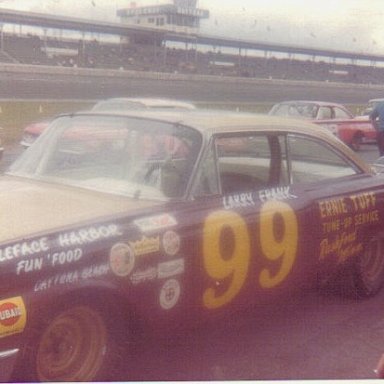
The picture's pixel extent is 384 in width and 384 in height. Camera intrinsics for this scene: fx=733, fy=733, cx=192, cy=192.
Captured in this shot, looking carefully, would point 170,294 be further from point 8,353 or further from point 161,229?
point 8,353

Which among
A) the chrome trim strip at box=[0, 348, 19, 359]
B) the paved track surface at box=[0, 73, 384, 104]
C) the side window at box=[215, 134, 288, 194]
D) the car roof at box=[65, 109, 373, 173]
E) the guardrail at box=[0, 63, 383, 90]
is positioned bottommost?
the paved track surface at box=[0, 73, 384, 104]

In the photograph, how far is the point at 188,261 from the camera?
340 centimetres

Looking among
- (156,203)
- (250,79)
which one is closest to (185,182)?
(156,203)

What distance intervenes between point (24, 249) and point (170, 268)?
0.76 metres

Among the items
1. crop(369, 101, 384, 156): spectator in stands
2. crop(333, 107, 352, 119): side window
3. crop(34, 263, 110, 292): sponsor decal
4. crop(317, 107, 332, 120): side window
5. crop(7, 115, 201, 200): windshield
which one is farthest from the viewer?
crop(333, 107, 352, 119): side window

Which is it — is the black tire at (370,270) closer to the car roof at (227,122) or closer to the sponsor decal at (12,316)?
the car roof at (227,122)

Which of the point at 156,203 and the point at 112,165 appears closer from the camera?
the point at 156,203

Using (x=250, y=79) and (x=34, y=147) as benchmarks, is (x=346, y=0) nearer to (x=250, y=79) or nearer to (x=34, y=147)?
(x=34, y=147)

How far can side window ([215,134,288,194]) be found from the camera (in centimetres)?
386

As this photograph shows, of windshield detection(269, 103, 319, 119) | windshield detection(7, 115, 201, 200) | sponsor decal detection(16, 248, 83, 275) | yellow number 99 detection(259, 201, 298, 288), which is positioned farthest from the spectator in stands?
sponsor decal detection(16, 248, 83, 275)

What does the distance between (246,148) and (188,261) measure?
3.22ft

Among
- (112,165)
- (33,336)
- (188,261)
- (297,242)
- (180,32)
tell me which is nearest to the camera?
(33,336)

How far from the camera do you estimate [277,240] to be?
389cm

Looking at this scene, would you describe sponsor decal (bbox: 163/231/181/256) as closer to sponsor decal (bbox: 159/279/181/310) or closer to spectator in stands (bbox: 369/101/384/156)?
sponsor decal (bbox: 159/279/181/310)
